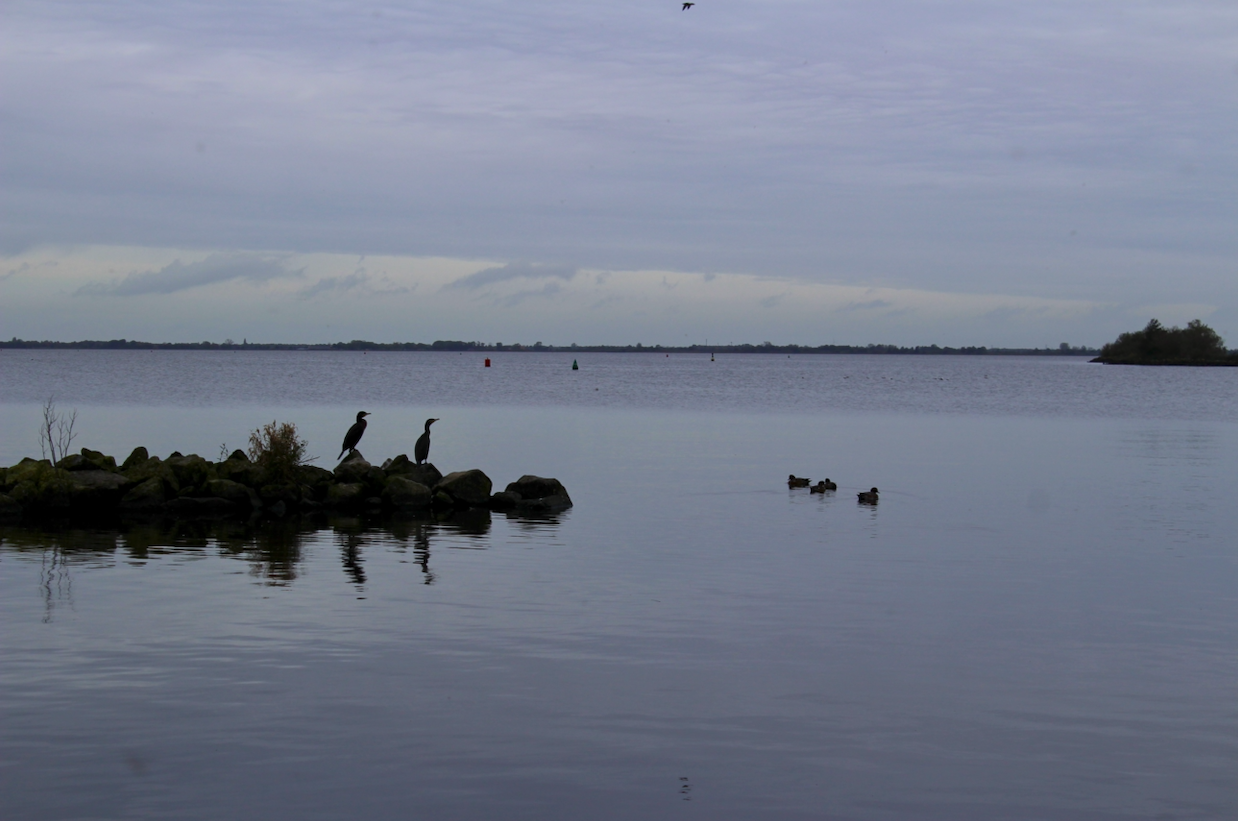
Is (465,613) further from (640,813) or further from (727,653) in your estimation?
(640,813)

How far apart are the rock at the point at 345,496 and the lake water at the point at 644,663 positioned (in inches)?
72.4

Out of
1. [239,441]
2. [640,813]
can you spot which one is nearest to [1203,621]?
[640,813]

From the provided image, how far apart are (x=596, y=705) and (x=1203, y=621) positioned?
8612 mm

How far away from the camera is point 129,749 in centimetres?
982

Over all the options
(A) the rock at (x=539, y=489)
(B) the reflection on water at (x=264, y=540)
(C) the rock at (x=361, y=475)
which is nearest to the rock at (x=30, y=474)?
(B) the reflection on water at (x=264, y=540)

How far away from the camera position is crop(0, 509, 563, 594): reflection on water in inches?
721

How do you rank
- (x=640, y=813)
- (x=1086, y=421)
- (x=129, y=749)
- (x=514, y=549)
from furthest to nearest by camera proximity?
1. (x=1086, y=421)
2. (x=514, y=549)
3. (x=129, y=749)
4. (x=640, y=813)

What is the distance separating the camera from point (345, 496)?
85.8 ft

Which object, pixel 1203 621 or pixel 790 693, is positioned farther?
pixel 1203 621

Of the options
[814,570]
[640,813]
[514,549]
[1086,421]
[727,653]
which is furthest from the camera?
[1086,421]

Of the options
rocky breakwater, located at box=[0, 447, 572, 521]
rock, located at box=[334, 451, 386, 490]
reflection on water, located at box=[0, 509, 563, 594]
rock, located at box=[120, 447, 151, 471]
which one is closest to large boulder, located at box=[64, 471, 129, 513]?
rocky breakwater, located at box=[0, 447, 572, 521]

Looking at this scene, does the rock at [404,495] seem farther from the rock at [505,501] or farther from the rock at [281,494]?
the rock at [281,494]

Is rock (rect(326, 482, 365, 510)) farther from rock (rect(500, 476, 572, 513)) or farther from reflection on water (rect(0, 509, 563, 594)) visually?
rock (rect(500, 476, 572, 513))

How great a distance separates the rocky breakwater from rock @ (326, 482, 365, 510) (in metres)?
0.02
